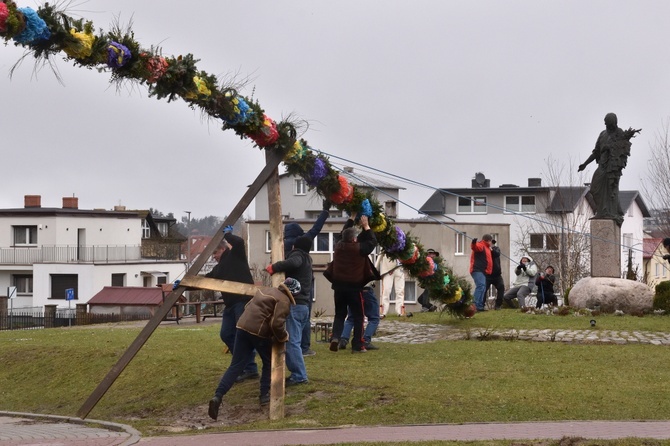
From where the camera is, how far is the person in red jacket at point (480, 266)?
79.2 feet

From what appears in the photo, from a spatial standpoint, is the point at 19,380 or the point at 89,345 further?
the point at 89,345

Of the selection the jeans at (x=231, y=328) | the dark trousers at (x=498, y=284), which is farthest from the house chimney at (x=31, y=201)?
A: the jeans at (x=231, y=328)

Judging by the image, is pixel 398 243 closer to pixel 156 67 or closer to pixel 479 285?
pixel 156 67

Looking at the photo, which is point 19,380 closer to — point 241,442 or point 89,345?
point 89,345

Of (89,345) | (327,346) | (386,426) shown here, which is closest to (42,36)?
(386,426)

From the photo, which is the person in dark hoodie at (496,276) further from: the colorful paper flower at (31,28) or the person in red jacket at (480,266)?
the colorful paper flower at (31,28)

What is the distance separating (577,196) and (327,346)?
156 feet

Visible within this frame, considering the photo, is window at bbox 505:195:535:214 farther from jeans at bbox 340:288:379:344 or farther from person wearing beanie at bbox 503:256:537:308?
jeans at bbox 340:288:379:344

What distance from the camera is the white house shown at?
2494 inches

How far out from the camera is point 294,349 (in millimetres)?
13531

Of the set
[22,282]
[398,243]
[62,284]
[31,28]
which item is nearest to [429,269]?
[398,243]

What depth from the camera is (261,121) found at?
1319 cm

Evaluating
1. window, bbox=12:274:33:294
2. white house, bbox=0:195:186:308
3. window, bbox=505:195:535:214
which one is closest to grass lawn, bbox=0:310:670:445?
white house, bbox=0:195:186:308

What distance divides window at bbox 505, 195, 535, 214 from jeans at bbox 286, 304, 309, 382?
6543 cm
